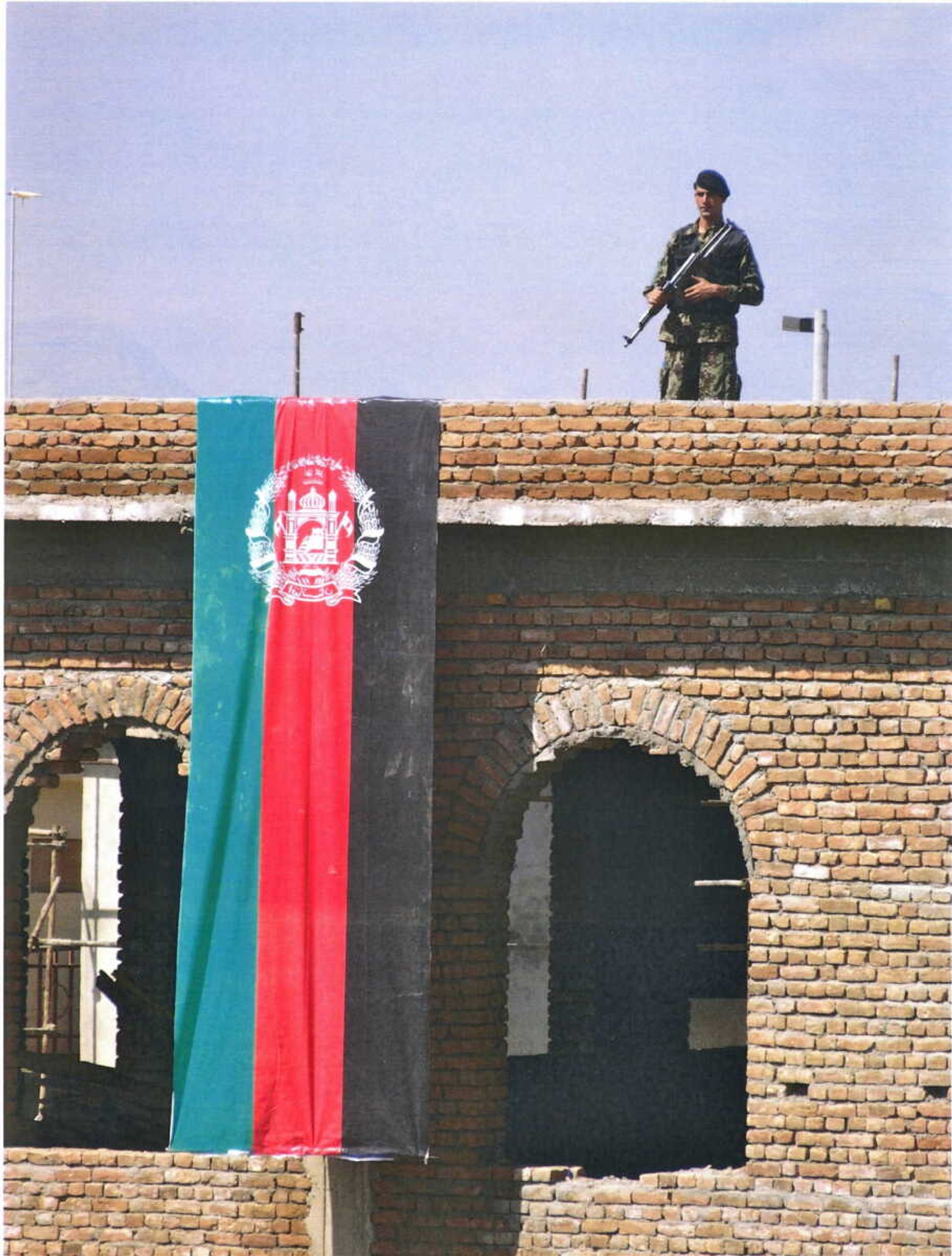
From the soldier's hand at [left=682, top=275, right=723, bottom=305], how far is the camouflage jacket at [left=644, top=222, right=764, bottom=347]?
3 centimetres

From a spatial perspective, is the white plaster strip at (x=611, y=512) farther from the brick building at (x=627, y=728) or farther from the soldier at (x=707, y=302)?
the soldier at (x=707, y=302)

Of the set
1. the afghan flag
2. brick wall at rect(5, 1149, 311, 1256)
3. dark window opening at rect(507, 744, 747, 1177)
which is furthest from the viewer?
dark window opening at rect(507, 744, 747, 1177)

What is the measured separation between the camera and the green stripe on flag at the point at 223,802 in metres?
11.2

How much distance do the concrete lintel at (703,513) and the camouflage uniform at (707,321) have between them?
4.37 feet

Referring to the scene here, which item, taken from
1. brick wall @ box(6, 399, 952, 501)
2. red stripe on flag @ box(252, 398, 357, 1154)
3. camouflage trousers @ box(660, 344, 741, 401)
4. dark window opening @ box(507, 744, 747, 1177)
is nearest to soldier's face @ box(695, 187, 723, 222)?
camouflage trousers @ box(660, 344, 741, 401)

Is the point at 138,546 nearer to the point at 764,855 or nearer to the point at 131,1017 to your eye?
the point at 764,855

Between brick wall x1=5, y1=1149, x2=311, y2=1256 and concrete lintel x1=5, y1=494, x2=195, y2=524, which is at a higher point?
concrete lintel x1=5, y1=494, x2=195, y2=524

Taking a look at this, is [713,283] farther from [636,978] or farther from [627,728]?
[636,978]

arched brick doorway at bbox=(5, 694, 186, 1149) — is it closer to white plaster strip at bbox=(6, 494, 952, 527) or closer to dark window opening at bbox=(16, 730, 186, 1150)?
dark window opening at bbox=(16, 730, 186, 1150)

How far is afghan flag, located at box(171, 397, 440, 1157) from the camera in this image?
11180 mm

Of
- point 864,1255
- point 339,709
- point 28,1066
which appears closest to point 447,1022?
point 339,709

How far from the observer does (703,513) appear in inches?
440

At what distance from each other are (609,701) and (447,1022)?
6.93ft

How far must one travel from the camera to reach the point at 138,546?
38.5ft
